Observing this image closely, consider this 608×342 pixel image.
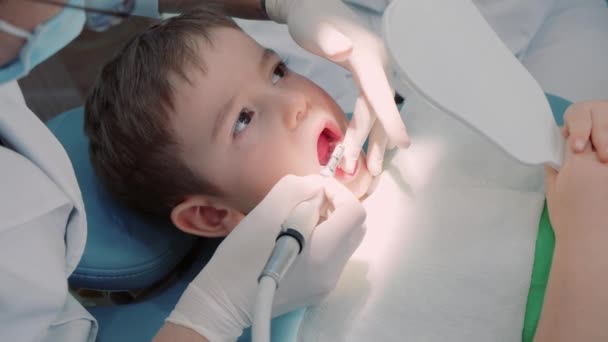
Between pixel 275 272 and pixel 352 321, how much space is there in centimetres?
28

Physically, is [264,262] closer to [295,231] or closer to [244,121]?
[295,231]

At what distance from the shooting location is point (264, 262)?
3.14 feet

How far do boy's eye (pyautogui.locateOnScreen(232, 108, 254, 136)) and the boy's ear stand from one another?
0.15 meters

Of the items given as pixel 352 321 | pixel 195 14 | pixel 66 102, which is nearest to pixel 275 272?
pixel 352 321

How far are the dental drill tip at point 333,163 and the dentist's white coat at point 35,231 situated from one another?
426mm

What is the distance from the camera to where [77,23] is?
646 millimetres

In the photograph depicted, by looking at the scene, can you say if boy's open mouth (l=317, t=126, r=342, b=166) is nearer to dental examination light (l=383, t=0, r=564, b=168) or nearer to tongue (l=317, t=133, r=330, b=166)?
tongue (l=317, t=133, r=330, b=166)

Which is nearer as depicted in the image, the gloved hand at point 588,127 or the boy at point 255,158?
the gloved hand at point 588,127

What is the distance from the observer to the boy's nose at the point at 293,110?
3.36ft

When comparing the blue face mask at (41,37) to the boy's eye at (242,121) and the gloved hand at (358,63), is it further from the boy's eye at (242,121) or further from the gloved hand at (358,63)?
the gloved hand at (358,63)

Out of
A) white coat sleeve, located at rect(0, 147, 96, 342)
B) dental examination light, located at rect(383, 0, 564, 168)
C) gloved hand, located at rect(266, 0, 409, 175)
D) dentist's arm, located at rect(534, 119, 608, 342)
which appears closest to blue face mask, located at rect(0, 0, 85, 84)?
white coat sleeve, located at rect(0, 147, 96, 342)

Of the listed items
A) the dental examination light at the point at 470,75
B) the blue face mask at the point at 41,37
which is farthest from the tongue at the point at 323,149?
the blue face mask at the point at 41,37

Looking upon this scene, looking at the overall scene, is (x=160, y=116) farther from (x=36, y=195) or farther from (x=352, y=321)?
(x=352, y=321)

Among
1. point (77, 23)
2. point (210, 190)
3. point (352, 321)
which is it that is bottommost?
point (352, 321)
